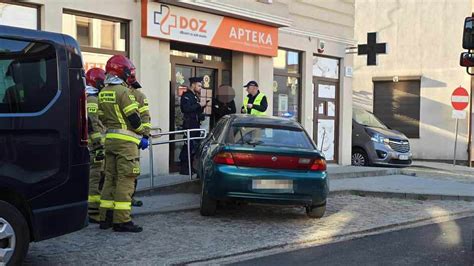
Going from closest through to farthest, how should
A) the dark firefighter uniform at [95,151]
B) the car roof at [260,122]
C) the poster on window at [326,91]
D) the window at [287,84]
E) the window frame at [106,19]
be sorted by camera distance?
1. the dark firefighter uniform at [95,151]
2. the car roof at [260,122]
3. the window frame at [106,19]
4. the window at [287,84]
5. the poster on window at [326,91]

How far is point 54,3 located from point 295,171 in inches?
204

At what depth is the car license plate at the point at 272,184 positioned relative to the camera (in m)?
7.49

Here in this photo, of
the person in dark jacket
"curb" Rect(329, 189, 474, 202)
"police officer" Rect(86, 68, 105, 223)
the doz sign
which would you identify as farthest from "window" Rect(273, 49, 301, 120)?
"police officer" Rect(86, 68, 105, 223)

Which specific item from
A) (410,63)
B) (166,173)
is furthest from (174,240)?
(410,63)

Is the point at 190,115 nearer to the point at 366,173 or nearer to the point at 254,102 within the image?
the point at 254,102

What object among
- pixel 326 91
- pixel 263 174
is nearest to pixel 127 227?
pixel 263 174

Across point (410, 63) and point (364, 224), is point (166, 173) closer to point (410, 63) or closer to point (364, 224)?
point (364, 224)

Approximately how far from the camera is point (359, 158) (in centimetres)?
1691

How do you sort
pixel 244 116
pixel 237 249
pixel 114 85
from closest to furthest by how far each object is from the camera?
pixel 237 249 < pixel 114 85 < pixel 244 116

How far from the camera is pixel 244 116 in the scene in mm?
8656

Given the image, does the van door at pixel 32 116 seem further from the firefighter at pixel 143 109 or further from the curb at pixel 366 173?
the curb at pixel 366 173

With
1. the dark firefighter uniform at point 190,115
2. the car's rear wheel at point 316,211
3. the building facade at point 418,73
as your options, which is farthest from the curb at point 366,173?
the building facade at point 418,73

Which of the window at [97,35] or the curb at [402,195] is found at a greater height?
the window at [97,35]

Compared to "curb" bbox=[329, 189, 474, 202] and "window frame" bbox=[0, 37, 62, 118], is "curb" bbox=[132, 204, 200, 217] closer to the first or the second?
"window frame" bbox=[0, 37, 62, 118]
